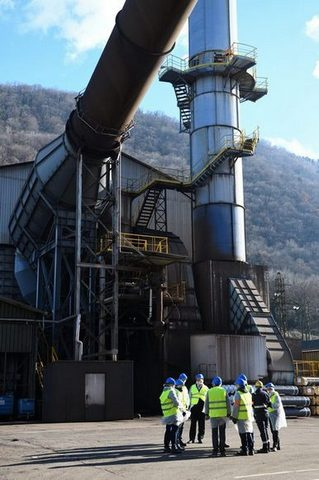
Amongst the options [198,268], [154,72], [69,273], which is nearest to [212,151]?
[198,268]

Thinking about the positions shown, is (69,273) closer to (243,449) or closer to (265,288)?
(265,288)

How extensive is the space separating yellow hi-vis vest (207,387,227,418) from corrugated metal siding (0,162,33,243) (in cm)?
2633

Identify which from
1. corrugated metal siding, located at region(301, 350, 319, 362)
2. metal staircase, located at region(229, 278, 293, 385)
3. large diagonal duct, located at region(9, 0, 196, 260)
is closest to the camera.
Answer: large diagonal duct, located at region(9, 0, 196, 260)

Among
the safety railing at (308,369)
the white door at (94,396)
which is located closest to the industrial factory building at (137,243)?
the white door at (94,396)

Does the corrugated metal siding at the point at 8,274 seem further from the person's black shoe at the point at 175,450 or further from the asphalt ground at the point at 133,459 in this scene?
the person's black shoe at the point at 175,450

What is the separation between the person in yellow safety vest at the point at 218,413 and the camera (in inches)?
485

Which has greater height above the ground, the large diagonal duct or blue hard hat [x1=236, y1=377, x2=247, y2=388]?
the large diagonal duct

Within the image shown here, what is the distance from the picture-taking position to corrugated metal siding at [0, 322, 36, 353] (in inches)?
1013

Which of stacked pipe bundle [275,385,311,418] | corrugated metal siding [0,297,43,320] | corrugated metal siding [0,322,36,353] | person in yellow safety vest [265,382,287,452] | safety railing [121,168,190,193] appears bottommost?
stacked pipe bundle [275,385,311,418]

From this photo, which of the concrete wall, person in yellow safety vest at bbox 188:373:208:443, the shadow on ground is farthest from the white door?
the shadow on ground

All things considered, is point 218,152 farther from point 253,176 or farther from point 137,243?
point 253,176

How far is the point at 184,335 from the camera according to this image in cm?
3105

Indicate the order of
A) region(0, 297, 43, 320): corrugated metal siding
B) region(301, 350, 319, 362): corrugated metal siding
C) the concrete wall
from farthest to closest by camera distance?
1. region(301, 350, 319, 362): corrugated metal siding
2. region(0, 297, 43, 320): corrugated metal siding
3. the concrete wall

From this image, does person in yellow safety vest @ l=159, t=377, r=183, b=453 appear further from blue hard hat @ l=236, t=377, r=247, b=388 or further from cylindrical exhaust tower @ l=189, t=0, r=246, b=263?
cylindrical exhaust tower @ l=189, t=0, r=246, b=263
